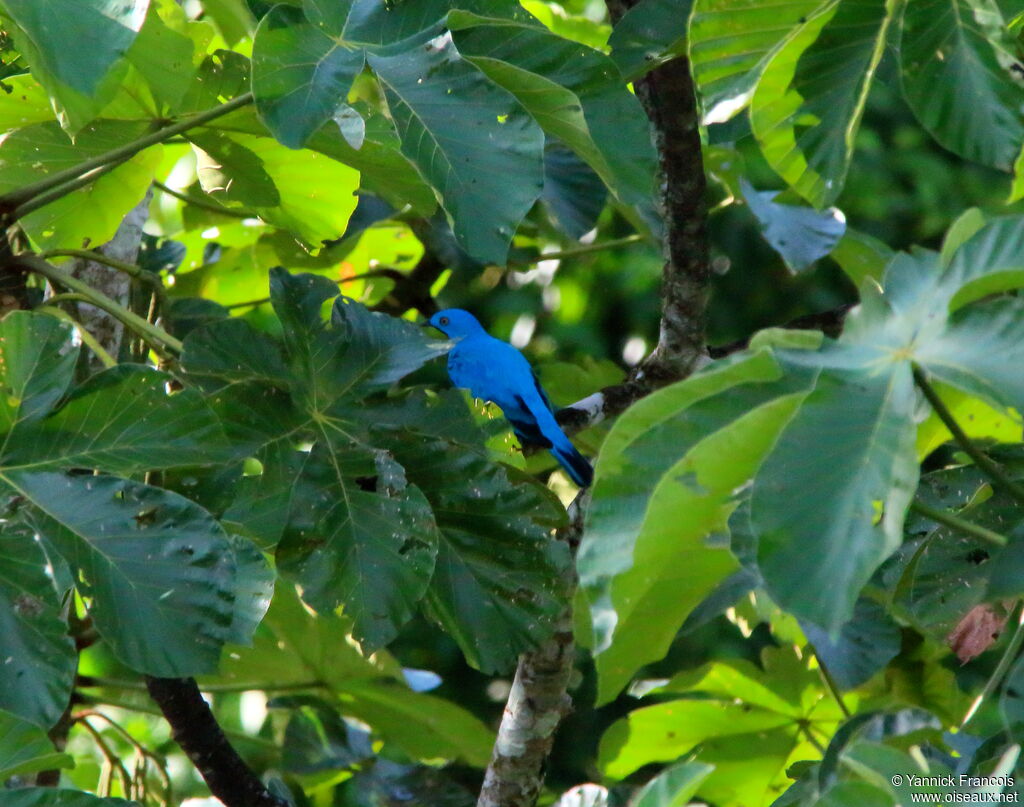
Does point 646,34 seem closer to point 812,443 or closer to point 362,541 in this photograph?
point 362,541

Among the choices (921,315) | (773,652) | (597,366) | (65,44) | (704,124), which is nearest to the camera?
(921,315)

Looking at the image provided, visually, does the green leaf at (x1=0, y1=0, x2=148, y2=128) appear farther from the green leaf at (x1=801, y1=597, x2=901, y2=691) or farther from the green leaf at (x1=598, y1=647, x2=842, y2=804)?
the green leaf at (x1=598, y1=647, x2=842, y2=804)

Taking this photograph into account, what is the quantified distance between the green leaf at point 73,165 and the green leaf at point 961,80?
103cm

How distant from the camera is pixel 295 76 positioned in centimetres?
119

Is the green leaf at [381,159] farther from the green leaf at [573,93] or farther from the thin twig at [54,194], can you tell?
the thin twig at [54,194]

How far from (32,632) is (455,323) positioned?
1.81m

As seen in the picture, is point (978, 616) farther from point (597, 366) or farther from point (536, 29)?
point (597, 366)

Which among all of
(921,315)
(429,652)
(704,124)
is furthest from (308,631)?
(429,652)

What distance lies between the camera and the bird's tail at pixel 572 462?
2203 mm

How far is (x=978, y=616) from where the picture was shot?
1352 millimetres

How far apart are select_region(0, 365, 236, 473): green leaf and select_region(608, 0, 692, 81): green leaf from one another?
0.72 metres

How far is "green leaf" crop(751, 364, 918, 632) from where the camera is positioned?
80 cm

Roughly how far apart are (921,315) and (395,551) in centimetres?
69

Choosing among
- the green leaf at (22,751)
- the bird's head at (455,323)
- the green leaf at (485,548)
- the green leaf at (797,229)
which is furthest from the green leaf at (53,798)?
the bird's head at (455,323)
